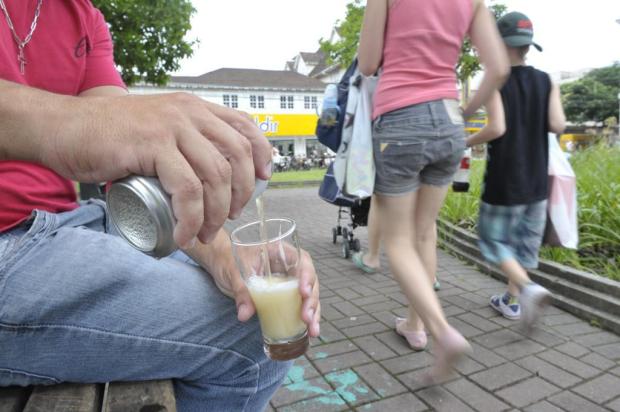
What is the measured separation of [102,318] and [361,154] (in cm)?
197

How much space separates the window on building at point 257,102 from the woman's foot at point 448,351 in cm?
3921

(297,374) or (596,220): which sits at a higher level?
(596,220)

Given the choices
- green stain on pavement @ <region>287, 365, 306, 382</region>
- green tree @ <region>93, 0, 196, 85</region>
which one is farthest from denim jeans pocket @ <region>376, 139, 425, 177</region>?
green tree @ <region>93, 0, 196, 85</region>

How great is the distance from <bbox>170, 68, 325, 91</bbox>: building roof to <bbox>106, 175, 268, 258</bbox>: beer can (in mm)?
Answer: 40205

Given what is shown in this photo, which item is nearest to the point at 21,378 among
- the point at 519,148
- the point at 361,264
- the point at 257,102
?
the point at 519,148

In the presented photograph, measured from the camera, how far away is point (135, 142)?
0.64 metres

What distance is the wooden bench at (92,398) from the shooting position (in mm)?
867

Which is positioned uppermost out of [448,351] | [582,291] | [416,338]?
[448,351]

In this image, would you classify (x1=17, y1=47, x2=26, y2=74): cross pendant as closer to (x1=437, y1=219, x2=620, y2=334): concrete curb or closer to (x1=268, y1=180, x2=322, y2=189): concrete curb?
(x1=437, y1=219, x2=620, y2=334): concrete curb

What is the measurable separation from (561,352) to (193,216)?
2902mm

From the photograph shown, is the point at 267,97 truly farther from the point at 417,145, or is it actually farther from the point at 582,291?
the point at 417,145

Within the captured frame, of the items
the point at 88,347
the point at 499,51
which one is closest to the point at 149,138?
the point at 88,347

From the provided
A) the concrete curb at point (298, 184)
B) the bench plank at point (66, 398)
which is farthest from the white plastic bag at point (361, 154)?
the concrete curb at point (298, 184)

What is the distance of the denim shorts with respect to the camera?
2.47 m
